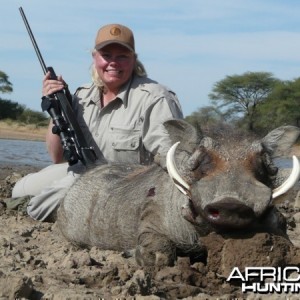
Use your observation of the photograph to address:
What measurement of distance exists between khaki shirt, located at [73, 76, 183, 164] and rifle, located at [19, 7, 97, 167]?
14cm

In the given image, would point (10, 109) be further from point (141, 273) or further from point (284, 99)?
point (141, 273)

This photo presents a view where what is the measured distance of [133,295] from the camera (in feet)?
10.7

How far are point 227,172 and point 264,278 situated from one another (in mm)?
Result: 565

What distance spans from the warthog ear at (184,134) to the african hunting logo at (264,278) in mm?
659

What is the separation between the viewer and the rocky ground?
325 cm

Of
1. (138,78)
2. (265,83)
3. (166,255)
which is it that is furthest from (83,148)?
(265,83)

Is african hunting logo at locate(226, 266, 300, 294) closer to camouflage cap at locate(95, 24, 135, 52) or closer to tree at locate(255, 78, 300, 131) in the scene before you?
camouflage cap at locate(95, 24, 135, 52)

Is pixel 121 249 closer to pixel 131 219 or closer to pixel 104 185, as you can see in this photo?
pixel 131 219

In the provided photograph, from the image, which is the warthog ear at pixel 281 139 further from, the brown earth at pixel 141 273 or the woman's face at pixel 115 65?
the woman's face at pixel 115 65

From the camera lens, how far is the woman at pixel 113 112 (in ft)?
18.0

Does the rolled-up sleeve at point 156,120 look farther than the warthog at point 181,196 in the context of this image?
Yes

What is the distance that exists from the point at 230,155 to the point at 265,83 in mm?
34592

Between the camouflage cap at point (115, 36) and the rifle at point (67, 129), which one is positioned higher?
the camouflage cap at point (115, 36)

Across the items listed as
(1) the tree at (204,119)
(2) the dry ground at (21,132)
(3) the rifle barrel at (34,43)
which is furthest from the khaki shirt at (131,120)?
(2) the dry ground at (21,132)
